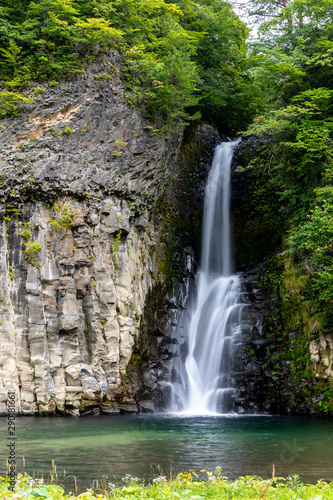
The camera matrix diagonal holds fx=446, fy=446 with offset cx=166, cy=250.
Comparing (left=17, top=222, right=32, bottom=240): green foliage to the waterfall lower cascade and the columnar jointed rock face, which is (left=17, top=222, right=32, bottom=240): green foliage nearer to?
the columnar jointed rock face

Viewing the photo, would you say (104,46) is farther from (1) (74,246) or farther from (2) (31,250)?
(2) (31,250)

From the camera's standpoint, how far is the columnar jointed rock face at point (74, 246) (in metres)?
14.2

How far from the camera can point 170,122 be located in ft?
63.4

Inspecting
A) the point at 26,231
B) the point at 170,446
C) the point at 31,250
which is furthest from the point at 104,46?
the point at 170,446

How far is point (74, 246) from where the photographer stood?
50.8ft

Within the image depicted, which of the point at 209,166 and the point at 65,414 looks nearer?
the point at 65,414

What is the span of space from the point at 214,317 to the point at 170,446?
319 inches

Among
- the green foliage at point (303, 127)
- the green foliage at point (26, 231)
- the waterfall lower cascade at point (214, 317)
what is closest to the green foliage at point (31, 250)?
the green foliage at point (26, 231)

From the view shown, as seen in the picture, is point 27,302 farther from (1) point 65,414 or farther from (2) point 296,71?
(2) point 296,71

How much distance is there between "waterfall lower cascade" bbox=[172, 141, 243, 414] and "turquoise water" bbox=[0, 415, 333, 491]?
1.88 m

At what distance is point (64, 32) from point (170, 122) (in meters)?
5.44

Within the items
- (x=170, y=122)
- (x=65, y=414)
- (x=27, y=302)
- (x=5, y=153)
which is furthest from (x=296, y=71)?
(x=65, y=414)

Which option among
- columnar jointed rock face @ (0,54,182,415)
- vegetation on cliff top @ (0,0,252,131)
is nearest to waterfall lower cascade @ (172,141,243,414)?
columnar jointed rock face @ (0,54,182,415)

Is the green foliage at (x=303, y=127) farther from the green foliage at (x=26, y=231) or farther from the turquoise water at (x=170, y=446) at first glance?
the green foliage at (x=26, y=231)
